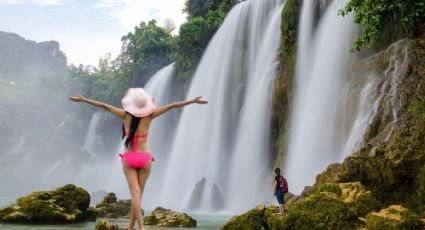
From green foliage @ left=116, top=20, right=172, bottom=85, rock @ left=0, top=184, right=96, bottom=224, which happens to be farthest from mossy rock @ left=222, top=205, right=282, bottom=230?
green foliage @ left=116, top=20, right=172, bottom=85

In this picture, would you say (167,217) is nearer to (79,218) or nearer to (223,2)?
(79,218)

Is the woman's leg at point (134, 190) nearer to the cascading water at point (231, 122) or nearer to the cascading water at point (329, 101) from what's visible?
the cascading water at point (329, 101)

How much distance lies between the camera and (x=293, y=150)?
21.6 meters

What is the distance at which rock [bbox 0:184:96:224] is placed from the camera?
11172mm

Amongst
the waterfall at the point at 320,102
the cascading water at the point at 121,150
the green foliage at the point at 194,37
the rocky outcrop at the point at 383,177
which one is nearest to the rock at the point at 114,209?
Result: the waterfall at the point at 320,102

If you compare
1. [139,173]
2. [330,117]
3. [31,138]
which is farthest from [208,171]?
[31,138]

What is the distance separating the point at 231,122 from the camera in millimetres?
30328

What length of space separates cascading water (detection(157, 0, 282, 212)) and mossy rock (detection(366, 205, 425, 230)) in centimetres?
1712

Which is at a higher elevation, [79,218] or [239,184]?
[239,184]

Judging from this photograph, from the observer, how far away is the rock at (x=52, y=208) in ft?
36.7

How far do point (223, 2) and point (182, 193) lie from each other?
18488mm

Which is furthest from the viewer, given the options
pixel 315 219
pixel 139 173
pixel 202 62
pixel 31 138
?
pixel 31 138

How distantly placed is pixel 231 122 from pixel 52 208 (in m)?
19.6

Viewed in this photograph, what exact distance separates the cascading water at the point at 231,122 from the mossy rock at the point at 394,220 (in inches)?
674
